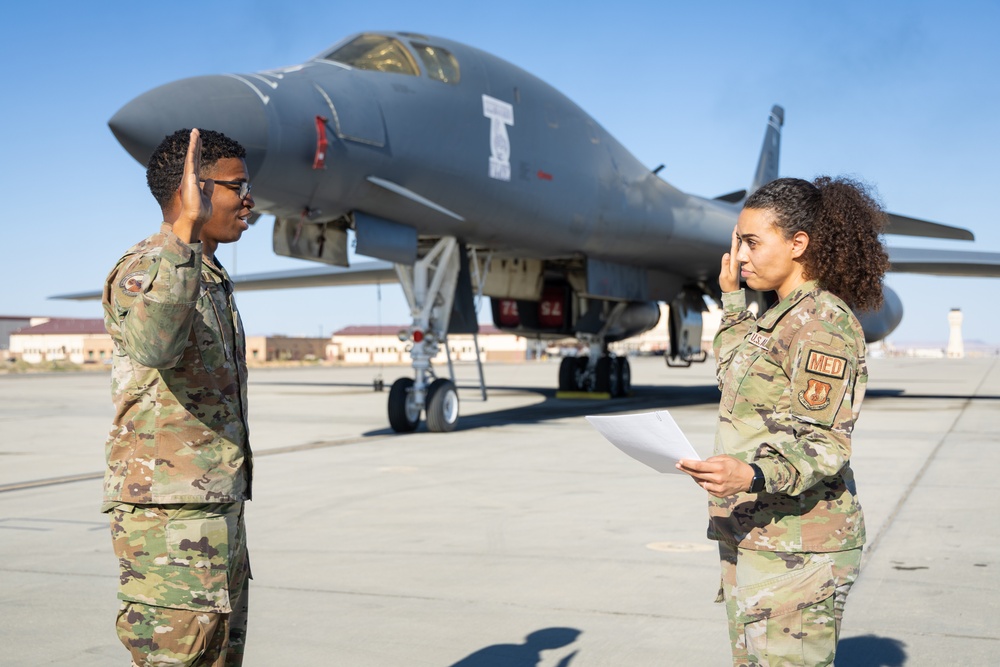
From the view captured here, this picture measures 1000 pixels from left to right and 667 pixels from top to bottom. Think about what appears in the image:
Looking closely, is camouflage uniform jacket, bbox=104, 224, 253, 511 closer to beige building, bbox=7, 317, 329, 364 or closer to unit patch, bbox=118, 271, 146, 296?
unit patch, bbox=118, 271, 146, 296

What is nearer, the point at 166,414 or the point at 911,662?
the point at 166,414

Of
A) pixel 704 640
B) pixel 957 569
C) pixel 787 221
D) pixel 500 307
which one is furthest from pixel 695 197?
pixel 787 221

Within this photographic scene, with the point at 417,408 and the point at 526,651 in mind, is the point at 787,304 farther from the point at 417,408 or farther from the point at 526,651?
the point at 417,408

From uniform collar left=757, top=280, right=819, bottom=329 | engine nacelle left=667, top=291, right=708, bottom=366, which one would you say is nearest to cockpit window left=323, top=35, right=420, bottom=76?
uniform collar left=757, top=280, right=819, bottom=329

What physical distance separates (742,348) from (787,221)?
329mm

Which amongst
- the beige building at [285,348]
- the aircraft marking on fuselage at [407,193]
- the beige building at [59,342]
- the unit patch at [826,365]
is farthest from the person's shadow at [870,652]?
the beige building at [59,342]

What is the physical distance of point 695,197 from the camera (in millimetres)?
18062

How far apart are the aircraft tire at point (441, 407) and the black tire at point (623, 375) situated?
25.6 ft

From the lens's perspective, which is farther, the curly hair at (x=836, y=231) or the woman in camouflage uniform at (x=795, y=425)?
the curly hair at (x=836, y=231)

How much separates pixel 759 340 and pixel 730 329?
0.79ft

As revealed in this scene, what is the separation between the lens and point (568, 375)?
20.9m

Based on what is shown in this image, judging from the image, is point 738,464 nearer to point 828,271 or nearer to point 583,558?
point 828,271

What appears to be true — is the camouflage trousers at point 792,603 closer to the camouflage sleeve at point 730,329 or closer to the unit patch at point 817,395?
the unit patch at point 817,395

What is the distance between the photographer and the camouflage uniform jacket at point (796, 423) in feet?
7.23
